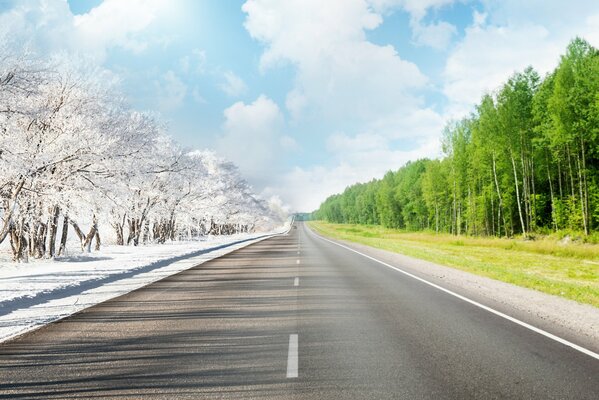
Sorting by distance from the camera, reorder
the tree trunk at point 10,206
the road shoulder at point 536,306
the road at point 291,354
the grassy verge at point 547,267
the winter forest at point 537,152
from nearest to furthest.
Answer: the road at point 291,354 < the road shoulder at point 536,306 < the grassy verge at point 547,267 < the tree trunk at point 10,206 < the winter forest at point 537,152

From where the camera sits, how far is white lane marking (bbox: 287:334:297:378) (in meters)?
4.73

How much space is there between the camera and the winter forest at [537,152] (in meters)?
31.9

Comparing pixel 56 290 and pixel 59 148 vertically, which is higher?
pixel 59 148

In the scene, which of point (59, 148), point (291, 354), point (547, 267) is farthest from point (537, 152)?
point (291, 354)

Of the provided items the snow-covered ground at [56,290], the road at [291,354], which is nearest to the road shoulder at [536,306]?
the road at [291,354]

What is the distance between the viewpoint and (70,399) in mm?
4043

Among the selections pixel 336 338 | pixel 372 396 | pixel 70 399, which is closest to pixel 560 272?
pixel 336 338

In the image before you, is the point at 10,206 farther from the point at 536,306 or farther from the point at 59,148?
the point at 536,306

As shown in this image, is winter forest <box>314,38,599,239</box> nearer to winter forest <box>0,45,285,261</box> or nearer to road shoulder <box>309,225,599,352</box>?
road shoulder <box>309,225,599,352</box>

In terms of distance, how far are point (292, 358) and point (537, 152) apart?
41425mm

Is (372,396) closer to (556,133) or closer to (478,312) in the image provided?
(478,312)

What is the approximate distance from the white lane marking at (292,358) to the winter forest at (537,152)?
31845mm

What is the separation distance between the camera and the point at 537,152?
1542 inches

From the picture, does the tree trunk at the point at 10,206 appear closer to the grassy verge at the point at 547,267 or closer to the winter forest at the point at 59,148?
the winter forest at the point at 59,148
